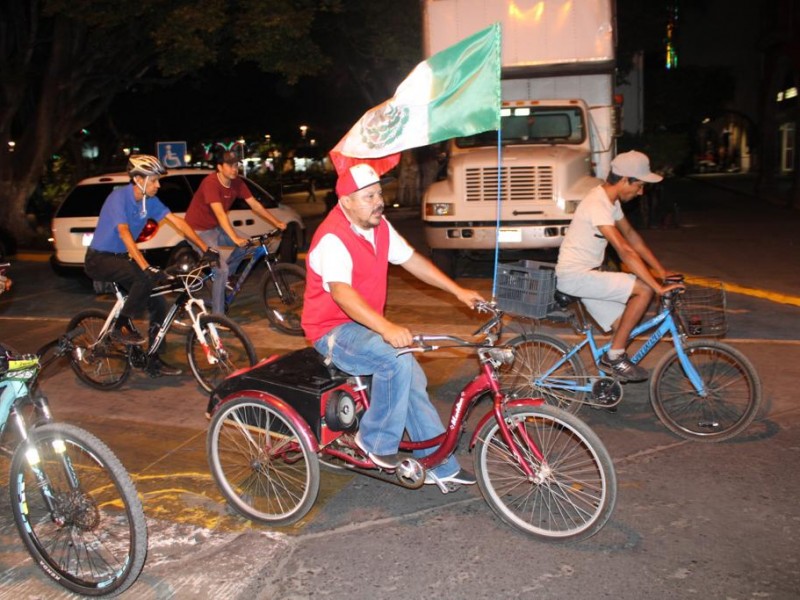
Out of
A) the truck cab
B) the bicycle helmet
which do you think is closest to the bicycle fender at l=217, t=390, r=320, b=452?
the bicycle helmet

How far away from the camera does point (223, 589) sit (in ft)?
12.4

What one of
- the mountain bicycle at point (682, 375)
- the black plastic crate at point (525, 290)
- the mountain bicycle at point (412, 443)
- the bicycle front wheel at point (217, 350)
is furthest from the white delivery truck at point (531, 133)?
the mountain bicycle at point (412, 443)

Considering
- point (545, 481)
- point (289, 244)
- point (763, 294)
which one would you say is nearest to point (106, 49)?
point (289, 244)

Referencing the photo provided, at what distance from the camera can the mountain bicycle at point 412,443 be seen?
3.98 meters

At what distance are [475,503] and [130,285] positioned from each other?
3.77 m

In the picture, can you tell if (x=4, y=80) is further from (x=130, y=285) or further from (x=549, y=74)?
(x=130, y=285)

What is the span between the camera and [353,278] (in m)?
4.27

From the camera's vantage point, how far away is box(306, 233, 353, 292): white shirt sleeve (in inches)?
162

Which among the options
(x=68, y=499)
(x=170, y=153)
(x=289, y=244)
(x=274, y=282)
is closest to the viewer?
(x=68, y=499)

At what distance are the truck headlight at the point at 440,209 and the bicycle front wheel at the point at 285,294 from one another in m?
2.82

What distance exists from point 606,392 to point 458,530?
174 centimetres

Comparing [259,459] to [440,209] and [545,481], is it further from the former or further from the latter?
[440,209]

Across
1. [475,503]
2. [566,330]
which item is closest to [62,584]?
[475,503]

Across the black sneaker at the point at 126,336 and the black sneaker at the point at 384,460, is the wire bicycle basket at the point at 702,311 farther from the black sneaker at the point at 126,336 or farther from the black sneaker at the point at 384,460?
the black sneaker at the point at 126,336
